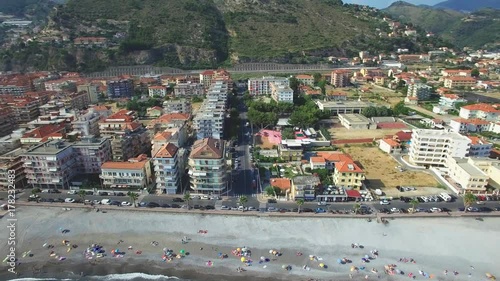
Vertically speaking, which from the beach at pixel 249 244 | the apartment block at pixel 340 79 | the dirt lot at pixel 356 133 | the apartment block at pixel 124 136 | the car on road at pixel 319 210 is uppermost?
the apartment block at pixel 340 79

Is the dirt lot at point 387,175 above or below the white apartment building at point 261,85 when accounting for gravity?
below

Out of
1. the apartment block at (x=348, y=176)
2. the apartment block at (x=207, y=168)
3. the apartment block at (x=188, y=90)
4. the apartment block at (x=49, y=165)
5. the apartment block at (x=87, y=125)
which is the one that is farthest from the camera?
the apartment block at (x=188, y=90)

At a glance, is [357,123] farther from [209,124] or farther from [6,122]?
[6,122]

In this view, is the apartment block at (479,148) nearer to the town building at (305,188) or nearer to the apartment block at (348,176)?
the apartment block at (348,176)

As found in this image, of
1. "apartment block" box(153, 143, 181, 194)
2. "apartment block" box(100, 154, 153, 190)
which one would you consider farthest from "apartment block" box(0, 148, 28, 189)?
"apartment block" box(153, 143, 181, 194)

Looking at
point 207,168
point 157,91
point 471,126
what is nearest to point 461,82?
point 471,126

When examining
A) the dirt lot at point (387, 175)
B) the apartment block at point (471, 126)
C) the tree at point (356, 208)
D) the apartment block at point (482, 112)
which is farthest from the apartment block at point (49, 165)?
the apartment block at point (482, 112)

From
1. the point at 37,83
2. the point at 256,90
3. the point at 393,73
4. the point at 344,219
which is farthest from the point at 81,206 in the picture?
the point at 393,73

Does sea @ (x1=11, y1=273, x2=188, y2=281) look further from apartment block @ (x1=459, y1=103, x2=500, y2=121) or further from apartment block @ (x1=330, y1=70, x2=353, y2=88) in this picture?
apartment block @ (x1=330, y1=70, x2=353, y2=88)
